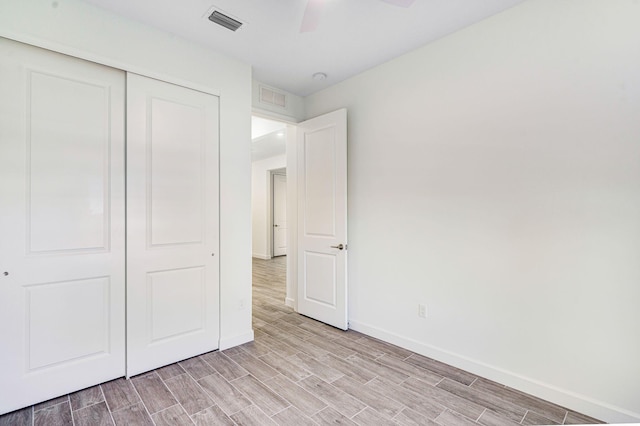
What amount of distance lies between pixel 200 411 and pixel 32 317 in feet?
4.23

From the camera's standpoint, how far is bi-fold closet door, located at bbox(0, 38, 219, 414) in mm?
1967

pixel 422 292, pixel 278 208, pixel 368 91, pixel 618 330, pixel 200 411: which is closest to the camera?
pixel 618 330

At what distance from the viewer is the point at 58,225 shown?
210cm

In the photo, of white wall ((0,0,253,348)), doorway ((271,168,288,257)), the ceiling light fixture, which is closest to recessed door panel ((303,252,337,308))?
white wall ((0,0,253,348))

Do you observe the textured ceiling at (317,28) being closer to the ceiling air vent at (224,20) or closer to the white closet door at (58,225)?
the ceiling air vent at (224,20)

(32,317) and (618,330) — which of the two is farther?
(32,317)

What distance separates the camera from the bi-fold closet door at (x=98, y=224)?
1.97 metres

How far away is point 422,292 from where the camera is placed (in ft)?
9.15

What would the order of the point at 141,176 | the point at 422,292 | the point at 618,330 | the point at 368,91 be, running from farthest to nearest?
the point at 368,91
the point at 422,292
the point at 141,176
the point at 618,330

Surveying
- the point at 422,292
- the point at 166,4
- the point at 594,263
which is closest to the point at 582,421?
the point at 594,263

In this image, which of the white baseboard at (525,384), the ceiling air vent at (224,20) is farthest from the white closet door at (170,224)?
the white baseboard at (525,384)

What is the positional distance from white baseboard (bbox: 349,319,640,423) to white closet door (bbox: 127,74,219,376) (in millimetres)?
1884

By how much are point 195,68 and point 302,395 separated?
2859 mm

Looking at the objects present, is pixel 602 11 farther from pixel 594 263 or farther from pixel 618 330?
pixel 618 330
